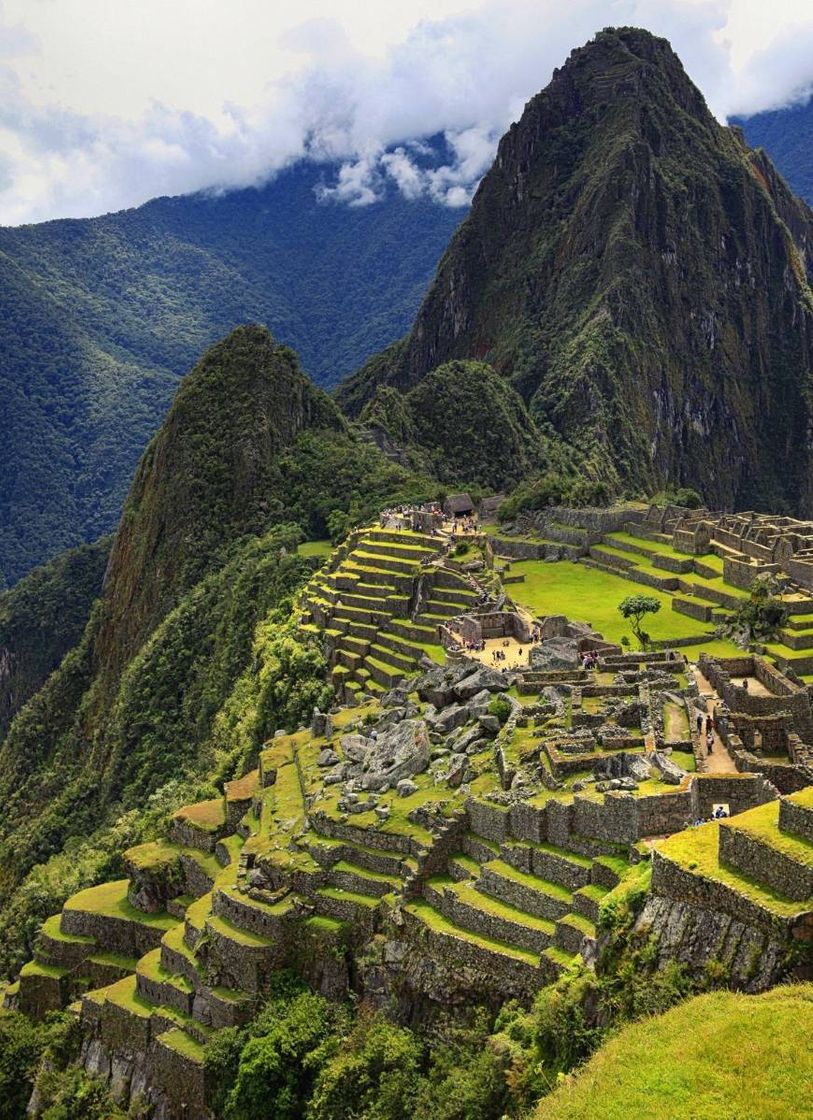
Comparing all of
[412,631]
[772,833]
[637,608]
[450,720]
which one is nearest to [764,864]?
[772,833]

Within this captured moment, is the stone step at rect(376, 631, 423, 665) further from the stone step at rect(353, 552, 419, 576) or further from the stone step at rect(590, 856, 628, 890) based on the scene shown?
the stone step at rect(590, 856, 628, 890)

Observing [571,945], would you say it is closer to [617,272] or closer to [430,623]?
[430,623]

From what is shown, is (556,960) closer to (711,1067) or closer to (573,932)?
(573,932)

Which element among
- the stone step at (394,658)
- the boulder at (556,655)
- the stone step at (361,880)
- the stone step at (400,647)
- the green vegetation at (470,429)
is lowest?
the stone step at (361,880)

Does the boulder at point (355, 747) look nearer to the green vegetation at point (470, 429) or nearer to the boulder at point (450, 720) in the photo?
the boulder at point (450, 720)

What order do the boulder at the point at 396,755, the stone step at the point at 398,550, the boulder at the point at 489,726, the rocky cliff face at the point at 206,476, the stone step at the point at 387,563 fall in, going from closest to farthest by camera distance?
1. the boulder at the point at 396,755
2. the boulder at the point at 489,726
3. the stone step at the point at 387,563
4. the stone step at the point at 398,550
5. the rocky cliff face at the point at 206,476

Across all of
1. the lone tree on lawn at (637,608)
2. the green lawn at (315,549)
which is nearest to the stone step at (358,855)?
the lone tree on lawn at (637,608)

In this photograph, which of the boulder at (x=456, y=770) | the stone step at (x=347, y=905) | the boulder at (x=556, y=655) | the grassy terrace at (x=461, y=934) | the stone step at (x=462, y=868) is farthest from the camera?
the boulder at (x=556, y=655)
